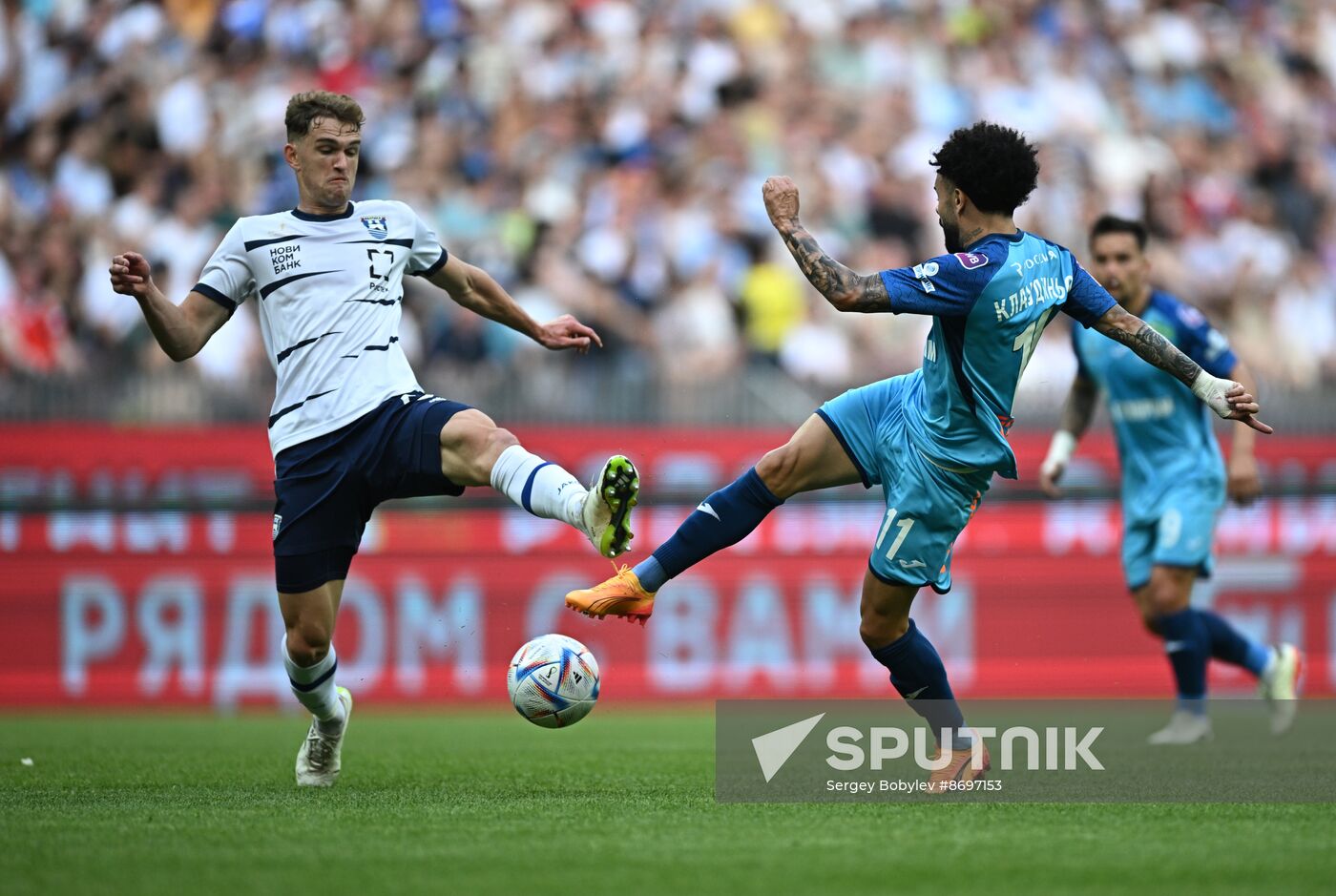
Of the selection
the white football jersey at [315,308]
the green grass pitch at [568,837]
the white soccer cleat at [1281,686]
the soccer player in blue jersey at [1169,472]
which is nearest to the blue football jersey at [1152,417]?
the soccer player in blue jersey at [1169,472]

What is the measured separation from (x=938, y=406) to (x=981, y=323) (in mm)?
416

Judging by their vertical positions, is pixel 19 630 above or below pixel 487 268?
below

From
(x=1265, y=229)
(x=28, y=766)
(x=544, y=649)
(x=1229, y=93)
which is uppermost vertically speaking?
(x=1229, y=93)

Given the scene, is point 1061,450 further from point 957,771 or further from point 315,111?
point 315,111

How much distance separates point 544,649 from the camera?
265 inches

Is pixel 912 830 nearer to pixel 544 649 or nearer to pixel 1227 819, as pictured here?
pixel 1227 819

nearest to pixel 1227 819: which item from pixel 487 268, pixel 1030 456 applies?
pixel 1030 456

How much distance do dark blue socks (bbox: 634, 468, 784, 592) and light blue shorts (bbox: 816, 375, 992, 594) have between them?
0.40 metres

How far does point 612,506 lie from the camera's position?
19.7 ft

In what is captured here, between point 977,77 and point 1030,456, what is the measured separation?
591 centimetres

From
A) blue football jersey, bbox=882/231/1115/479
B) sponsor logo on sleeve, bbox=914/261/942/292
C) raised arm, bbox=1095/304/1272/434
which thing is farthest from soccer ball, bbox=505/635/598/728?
raised arm, bbox=1095/304/1272/434

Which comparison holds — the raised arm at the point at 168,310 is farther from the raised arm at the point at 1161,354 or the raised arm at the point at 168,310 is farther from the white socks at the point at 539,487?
the raised arm at the point at 1161,354

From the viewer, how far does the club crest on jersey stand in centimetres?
702

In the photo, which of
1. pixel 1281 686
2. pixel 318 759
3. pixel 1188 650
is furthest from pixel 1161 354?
pixel 1281 686
